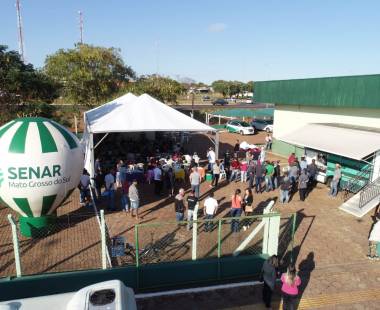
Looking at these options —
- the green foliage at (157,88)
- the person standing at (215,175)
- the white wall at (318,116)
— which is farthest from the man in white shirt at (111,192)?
the green foliage at (157,88)

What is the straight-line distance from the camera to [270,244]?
316 inches

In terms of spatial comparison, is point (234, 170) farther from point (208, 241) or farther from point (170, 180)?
point (208, 241)

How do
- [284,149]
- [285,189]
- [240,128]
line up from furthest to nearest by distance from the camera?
[240,128] → [284,149] → [285,189]

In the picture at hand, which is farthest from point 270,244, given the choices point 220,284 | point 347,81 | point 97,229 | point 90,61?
point 90,61

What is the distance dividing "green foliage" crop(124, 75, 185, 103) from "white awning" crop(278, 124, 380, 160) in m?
22.1

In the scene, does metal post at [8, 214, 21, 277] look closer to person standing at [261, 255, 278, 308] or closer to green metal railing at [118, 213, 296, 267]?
green metal railing at [118, 213, 296, 267]

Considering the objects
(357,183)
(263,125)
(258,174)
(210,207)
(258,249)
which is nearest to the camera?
(258,249)

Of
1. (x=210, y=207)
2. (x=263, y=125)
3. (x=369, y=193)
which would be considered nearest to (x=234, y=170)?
(x=369, y=193)

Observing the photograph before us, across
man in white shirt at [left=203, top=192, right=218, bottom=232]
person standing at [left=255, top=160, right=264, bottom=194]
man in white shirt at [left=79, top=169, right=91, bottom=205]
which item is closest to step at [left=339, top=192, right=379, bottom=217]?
person standing at [left=255, top=160, right=264, bottom=194]

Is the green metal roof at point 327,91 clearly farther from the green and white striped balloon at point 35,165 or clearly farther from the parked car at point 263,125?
the green and white striped balloon at point 35,165

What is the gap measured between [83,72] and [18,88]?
884 cm

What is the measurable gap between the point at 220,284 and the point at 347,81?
12018 millimetres

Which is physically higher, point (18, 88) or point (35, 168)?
point (18, 88)

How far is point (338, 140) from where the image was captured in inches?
560
